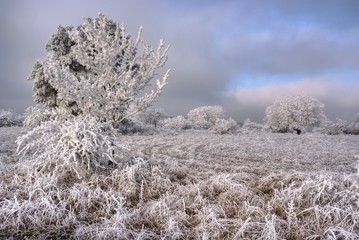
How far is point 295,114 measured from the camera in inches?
1618

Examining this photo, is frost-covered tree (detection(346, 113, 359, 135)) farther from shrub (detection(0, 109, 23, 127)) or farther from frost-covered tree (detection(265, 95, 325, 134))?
shrub (detection(0, 109, 23, 127))

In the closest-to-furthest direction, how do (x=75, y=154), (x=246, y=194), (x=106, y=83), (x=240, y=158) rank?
(x=246, y=194), (x=75, y=154), (x=106, y=83), (x=240, y=158)

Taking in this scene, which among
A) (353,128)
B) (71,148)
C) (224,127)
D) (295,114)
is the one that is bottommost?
(71,148)

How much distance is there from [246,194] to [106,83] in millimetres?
5606

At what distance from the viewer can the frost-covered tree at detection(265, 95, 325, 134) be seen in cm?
4125

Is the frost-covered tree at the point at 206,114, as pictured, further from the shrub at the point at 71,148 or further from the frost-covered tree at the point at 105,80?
the shrub at the point at 71,148

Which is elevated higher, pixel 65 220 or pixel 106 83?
pixel 106 83

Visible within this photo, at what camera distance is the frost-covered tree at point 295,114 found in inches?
1624

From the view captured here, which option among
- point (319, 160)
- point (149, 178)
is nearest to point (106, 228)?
point (149, 178)

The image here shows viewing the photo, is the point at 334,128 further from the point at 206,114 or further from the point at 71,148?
the point at 71,148

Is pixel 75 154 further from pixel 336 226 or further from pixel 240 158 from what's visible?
pixel 240 158

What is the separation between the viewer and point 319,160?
41.2 feet

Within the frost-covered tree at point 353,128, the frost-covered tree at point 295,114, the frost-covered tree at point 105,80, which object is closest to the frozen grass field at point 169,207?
the frost-covered tree at point 105,80

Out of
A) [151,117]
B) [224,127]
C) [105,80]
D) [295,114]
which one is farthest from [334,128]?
[105,80]
